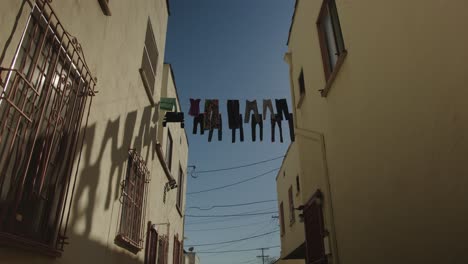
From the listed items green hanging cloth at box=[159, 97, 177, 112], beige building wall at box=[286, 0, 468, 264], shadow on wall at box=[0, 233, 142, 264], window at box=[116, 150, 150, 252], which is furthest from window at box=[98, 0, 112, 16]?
green hanging cloth at box=[159, 97, 177, 112]

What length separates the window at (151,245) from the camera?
6332 mm

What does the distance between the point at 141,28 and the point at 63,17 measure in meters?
3.17

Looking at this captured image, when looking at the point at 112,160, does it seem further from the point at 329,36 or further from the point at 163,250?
the point at 163,250

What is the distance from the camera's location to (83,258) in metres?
3.45

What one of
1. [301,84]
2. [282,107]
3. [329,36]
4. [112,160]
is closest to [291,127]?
[282,107]

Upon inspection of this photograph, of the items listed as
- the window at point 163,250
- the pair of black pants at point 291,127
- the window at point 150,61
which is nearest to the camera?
the window at point 150,61

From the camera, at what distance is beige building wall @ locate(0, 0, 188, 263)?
2590 millimetres

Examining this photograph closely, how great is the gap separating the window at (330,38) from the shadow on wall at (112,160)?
9.83ft

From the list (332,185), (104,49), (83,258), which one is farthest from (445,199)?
(104,49)

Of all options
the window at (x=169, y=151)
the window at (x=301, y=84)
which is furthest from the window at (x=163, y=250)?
the window at (x=301, y=84)

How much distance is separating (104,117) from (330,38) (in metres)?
3.50

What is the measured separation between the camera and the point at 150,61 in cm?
695

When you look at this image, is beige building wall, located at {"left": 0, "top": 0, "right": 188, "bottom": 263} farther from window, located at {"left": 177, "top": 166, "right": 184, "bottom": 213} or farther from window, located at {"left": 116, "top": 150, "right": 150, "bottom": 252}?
window, located at {"left": 177, "top": 166, "right": 184, "bottom": 213}

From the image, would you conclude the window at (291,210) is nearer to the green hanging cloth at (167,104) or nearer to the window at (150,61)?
the green hanging cloth at (167,104)
